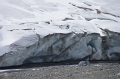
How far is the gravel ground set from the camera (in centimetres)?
563

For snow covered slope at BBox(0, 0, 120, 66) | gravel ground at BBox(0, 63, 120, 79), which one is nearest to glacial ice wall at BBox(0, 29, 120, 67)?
snow covered slope at BBox(0, 0, 120, 66)

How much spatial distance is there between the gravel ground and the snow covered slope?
62 centimetres

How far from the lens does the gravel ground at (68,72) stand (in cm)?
563

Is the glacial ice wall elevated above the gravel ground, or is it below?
above

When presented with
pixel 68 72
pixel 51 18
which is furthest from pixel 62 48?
pixel 51 18

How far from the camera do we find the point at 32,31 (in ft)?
21.8

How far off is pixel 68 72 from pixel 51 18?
2198mm

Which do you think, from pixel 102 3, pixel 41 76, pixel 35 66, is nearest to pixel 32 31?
pixel 35 66

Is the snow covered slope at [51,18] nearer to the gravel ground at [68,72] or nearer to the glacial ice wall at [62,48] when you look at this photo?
the glacial ice wall at [62,48]

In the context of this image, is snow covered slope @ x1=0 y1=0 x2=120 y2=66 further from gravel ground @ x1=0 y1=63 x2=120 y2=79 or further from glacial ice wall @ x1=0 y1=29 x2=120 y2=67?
gravel ground @ x1=0 y1=63 x2=120 y2=79

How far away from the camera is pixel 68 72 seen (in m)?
5.98

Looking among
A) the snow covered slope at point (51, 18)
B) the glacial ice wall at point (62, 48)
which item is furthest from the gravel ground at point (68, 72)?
the snow covered slope at point (51, 18)

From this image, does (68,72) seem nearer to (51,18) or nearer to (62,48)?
(62,48)

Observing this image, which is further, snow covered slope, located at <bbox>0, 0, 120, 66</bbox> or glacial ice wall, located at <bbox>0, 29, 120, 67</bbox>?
snow covered slope, located at <bbox>0, 0, 120, 66</bbox>
